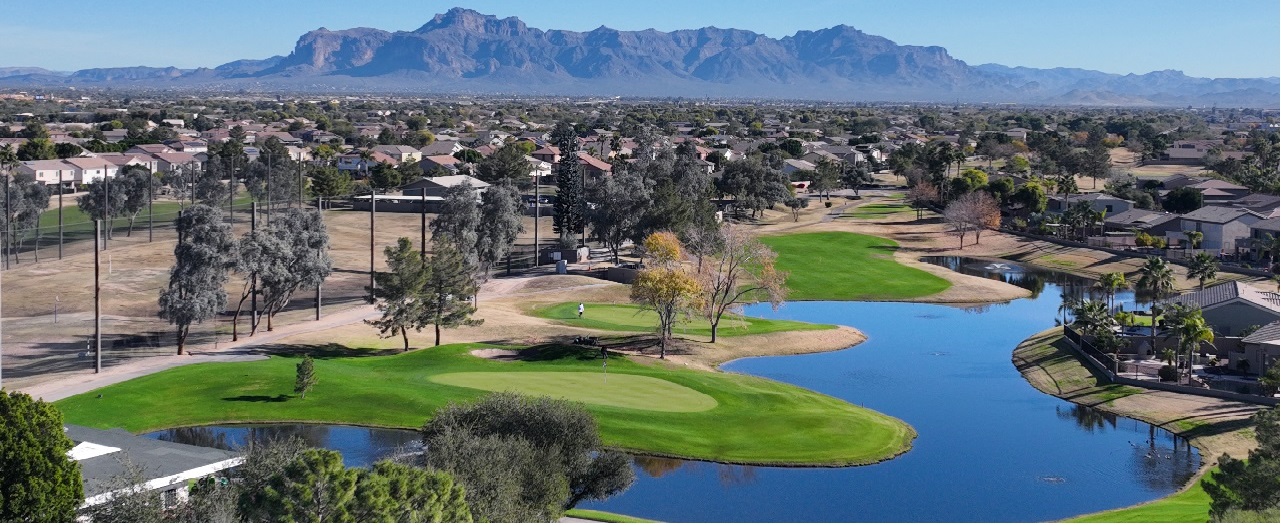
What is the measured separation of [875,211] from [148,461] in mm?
105626

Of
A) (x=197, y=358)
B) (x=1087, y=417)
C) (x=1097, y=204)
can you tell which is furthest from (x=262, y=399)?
(x=1097, y=204)

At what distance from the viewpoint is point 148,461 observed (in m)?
36.3

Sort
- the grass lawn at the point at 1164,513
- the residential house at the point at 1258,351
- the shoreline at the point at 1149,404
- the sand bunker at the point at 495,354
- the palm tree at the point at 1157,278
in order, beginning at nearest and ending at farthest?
the grass lawn at the point at 1164,513 < the shoreline at the point at 1149,404 < the residential house at the point at 1258,351 < the sand bunker at the point at 495,354 < the palm tree at the point at 1157,278

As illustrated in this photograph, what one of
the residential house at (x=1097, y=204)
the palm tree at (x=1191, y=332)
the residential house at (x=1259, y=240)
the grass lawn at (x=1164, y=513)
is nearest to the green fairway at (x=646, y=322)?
the palm tree at (x=1191, y=332)

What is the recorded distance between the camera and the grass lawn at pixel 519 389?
4694 centimetres

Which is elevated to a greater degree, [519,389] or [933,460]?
[519,389]

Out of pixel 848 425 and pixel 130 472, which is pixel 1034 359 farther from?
pixel 130 472

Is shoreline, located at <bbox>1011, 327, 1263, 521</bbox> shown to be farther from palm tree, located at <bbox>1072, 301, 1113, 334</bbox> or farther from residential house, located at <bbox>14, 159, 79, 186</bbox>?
residential house, located at <bbox>14, 159, 79, 186</bbox>

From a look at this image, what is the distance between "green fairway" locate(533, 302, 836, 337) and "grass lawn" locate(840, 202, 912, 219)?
188 ft

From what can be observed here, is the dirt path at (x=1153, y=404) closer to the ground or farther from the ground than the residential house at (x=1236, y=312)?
closer to the ground

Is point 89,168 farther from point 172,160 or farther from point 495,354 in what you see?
point 495,354

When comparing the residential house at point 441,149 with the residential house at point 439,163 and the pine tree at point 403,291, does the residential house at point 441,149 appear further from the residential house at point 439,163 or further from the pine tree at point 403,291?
the pine tree at point 403,291

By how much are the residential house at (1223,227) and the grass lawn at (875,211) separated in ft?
114

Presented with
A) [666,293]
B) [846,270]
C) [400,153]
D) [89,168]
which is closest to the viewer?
[666,293]
